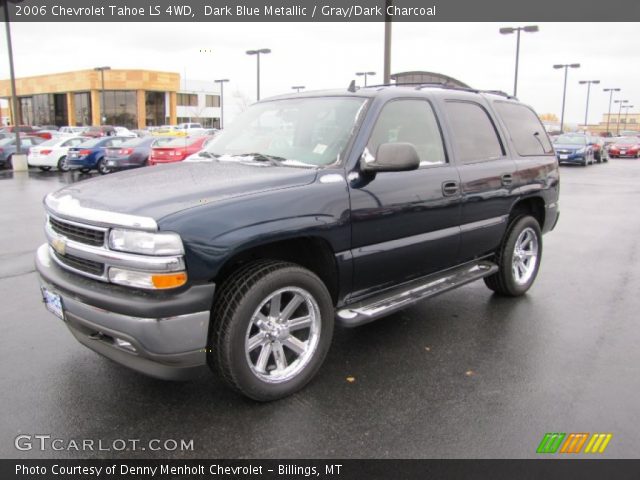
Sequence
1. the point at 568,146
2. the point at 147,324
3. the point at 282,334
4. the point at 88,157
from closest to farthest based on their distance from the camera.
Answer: the point at 147,324
the point at 282,334
the point at 88,157
the point at 568,146

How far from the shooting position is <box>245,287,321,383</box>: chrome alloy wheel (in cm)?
332

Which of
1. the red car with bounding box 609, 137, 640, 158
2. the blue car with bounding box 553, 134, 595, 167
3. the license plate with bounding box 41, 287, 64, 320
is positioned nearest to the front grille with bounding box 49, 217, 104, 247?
the license plate with bounding box 41, 287, 64, 320

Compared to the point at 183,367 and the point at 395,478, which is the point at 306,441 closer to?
the point at 395,478

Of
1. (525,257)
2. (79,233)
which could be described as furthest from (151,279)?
(525,257)

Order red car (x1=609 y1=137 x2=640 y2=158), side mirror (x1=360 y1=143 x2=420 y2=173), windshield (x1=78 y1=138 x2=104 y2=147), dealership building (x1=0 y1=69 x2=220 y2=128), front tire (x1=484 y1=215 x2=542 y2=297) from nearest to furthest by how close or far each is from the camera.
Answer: side mirror (x1=360 y1=143 x2=420 y2=173)
front tire (x1=484 y1=215 x2=542 y2=297)
windshield (x1=78 y1=138 x2=104 y2=147)
red car (x1=609 y1=137 x2=640 y2=158)
dealership building (x1=0 y1=69 x2=220 y2=128)

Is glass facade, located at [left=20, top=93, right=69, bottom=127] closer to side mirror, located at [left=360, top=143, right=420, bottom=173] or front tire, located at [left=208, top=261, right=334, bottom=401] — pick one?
side mirror, located at [left=360, top=143, right=420, bottom=173]

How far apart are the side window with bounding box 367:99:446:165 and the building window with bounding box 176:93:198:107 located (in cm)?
7473

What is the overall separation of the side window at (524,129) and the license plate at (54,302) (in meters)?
4.23

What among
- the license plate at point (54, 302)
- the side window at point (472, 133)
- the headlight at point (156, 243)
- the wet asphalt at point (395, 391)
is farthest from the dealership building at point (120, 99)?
the headlight at point (156, 243)

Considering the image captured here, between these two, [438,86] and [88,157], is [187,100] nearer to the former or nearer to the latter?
[88,157]

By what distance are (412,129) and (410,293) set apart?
1.29 meters

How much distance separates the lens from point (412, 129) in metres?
4.27

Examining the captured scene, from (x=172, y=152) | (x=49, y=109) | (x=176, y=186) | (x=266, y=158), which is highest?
(x=49, y=109)

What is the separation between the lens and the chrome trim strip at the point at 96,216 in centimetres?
283
